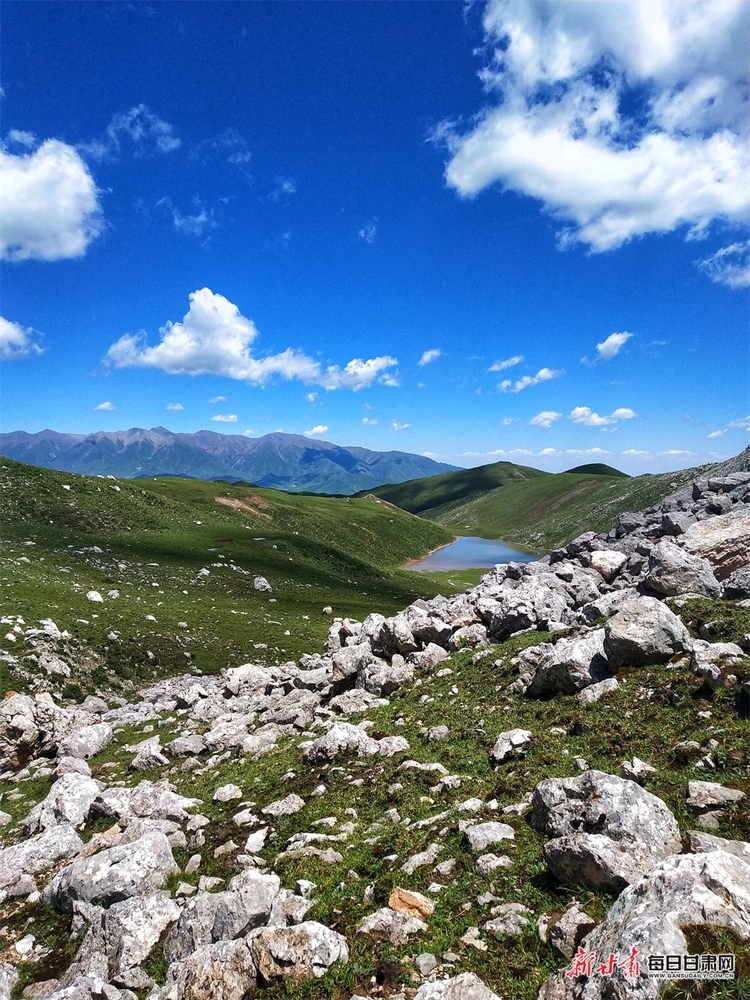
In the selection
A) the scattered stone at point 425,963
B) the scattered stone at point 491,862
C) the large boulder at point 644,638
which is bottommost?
the scattered stone at point 425,963

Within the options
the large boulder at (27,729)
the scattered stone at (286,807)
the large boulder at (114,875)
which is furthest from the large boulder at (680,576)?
the large boulder at (27,729)

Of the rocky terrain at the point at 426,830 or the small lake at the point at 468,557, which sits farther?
the small lake at the point at 468,557

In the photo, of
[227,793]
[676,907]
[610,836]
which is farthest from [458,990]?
[227,793]

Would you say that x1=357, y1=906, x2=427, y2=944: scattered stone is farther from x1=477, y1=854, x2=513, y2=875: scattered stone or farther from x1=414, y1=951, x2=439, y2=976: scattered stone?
x1=477, y1=854, x2=513, y2=875: scattered stone

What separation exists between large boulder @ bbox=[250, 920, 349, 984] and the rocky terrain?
0.08ft

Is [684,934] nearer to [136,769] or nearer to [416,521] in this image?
[136,769]

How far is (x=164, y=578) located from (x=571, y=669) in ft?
157

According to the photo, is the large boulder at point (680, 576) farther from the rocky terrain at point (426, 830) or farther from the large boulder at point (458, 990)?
the large boulder at point (458, 990)

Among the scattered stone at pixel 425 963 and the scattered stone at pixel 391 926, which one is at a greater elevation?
the scattered stone at pixel 425 963

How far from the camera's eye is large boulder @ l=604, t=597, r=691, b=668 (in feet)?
48.6

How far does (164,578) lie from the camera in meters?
53.5

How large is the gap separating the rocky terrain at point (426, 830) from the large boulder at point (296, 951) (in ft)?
0.08

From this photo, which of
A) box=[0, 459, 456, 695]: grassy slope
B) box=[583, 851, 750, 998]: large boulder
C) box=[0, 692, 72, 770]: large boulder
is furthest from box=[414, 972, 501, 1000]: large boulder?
box=[0, 459, 456, 695]: grassy slope

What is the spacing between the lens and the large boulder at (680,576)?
1983cm
